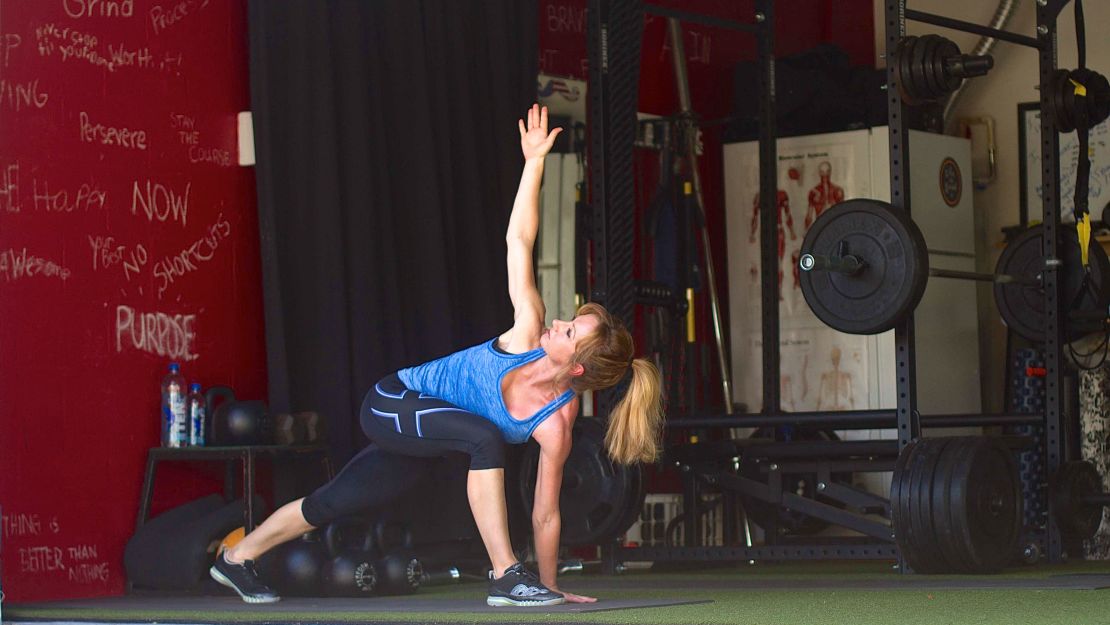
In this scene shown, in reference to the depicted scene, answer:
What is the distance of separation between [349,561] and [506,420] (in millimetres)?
731

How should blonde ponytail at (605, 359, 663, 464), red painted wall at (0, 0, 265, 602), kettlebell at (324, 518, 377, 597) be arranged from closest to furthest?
1. blonde ponytail at (605, 359, 663, 464)
2. kettlebell at (324, 518, 377, 597)
3. red painted wall at (0, 0, 265, 602)

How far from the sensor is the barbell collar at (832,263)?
4.70 meters

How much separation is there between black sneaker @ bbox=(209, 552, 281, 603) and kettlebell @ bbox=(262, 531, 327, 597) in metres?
0.12

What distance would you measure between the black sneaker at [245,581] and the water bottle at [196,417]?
27.7 inches

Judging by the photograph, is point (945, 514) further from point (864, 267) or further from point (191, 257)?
point (191, 257)

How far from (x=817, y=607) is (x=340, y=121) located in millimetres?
2661

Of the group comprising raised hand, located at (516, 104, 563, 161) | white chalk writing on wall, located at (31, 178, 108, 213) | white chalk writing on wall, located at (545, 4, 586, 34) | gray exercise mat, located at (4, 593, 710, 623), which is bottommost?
gray exercise mat, located at (4, 593, 710, 623)

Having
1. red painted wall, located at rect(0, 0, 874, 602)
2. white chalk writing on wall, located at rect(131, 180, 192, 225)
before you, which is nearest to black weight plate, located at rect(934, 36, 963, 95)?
red painted wall, located at rect(0, 0, 874, 602)

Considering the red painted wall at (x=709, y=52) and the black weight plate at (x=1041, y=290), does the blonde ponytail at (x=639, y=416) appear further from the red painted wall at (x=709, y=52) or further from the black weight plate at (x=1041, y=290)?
the red painted wall at (x=709, y=52)

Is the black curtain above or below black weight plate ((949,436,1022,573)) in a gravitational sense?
above

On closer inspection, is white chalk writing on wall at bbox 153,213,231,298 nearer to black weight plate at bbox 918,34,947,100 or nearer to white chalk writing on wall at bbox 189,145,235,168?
white chalk writing on wall at bbox 189,145,235,168

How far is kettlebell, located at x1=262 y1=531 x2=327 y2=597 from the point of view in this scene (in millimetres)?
4457

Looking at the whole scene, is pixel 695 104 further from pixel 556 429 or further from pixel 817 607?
pixel 817 607

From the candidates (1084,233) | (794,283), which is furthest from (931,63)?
(794,283)
